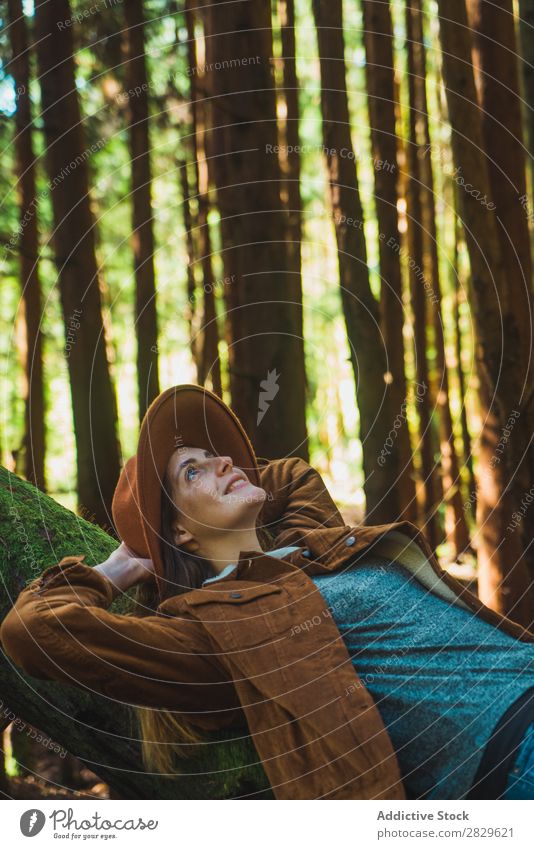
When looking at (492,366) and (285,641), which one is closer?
(285,641)

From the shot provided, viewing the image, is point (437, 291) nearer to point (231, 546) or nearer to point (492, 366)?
point (492, 366)

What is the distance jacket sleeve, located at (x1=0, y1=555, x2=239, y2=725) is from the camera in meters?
2.64

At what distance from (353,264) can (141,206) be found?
3.07 meters

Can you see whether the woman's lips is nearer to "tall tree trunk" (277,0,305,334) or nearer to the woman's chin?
the woman's chin

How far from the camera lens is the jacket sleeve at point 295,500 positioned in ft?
11.6

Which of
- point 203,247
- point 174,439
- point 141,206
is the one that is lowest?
point 174,439

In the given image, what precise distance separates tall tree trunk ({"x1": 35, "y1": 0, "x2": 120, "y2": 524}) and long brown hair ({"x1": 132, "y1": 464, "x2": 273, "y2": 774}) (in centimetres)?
232

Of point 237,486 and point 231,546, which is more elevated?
point 237,486

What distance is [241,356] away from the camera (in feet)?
16.2

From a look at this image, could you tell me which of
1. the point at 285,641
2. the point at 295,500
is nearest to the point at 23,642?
the point at 285,641

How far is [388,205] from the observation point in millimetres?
7867

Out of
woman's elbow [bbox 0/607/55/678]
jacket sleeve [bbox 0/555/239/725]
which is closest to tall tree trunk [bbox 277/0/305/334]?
jacket sleeve [bbox 0/555/239/725]

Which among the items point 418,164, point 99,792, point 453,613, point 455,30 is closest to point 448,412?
point 418,164

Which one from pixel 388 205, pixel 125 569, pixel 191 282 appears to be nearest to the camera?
pixel 125 569
